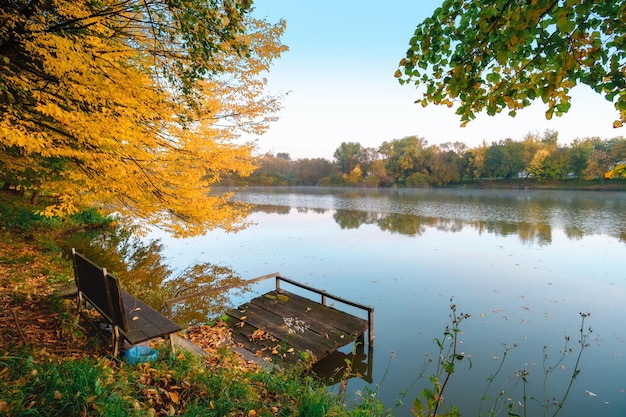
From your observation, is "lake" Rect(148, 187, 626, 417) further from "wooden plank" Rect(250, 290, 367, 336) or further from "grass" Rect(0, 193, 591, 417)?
"grass" Rect(0, 193, 591, 417)

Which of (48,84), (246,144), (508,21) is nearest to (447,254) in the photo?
(246,144)

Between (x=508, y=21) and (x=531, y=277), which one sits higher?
(x=508, y=21)

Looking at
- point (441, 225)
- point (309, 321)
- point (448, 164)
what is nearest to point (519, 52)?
point (309, 321)

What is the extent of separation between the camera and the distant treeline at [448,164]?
67125mm

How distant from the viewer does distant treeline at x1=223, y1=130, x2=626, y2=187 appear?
67125 mm

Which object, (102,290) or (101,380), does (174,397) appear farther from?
(102,290)

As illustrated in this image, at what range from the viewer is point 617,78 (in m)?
2.15

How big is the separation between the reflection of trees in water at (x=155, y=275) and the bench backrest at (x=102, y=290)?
338 centimetres

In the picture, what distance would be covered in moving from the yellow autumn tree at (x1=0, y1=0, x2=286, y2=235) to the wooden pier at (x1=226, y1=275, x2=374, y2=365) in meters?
2.62

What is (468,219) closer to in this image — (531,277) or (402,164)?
(531,277)

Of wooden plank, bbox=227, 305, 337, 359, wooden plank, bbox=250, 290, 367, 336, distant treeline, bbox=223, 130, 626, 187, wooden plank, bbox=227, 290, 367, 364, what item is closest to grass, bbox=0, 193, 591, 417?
wooden plank, bbox=227, 290, 367, 364

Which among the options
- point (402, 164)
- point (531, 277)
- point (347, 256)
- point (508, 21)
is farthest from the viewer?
point (402, 164)

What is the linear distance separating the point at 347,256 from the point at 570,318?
29.0 feet

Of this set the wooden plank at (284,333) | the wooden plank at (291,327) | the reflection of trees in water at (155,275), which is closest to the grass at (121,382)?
the wooden plank at (291,327)
